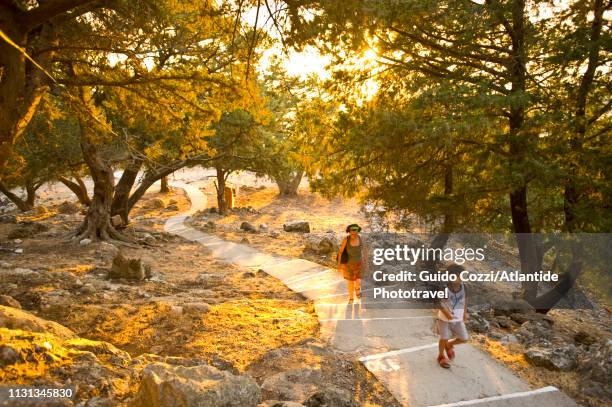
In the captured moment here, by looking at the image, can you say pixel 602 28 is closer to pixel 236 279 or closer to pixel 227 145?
pixel 236 279

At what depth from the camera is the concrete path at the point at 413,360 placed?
457cm

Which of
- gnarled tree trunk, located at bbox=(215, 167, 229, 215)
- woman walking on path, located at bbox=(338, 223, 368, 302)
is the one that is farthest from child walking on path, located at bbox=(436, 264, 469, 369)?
gnarled tree trunk, located at bbox=(215, 167, 229, 215)

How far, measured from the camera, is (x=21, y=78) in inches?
200

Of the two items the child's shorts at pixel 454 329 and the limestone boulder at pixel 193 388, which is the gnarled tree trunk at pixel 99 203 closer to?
the limestone boulder at pixel 193 388

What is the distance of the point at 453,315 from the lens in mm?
5074

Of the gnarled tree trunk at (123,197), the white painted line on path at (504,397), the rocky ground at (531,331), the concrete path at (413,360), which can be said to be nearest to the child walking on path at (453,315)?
the concrete path at (413,360)

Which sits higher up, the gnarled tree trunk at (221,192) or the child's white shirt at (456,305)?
the gnarled tree trunk at (221,192)

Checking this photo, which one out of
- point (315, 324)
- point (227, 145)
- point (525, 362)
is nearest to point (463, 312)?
point (525, 362)

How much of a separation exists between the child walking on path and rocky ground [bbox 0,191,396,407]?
3.62ft

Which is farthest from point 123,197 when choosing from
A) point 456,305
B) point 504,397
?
point 504,397

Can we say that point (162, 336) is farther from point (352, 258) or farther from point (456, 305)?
point (456, 305)

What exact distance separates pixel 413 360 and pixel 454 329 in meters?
0.72

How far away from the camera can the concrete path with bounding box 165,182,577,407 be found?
4.57 m

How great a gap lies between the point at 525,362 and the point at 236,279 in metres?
6.66
